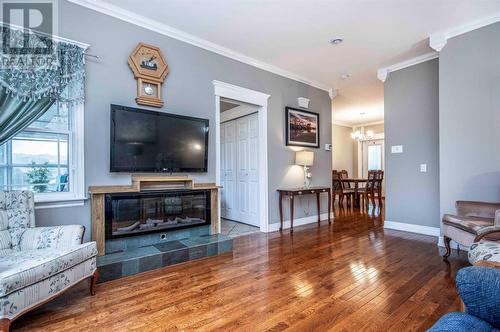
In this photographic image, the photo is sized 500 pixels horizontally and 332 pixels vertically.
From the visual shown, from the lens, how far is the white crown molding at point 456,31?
124 inches

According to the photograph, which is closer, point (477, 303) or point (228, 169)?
point (477, 303)

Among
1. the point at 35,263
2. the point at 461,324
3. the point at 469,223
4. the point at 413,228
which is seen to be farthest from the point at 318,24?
the point at 35,263

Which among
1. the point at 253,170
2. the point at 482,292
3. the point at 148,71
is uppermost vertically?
the point at 148,71

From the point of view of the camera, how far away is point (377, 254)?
3.20m

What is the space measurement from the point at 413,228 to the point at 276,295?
334cm

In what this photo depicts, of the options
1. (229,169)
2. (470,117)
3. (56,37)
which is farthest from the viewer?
(229,169)

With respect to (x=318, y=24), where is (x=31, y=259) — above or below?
below

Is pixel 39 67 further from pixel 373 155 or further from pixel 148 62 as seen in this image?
pixel 373 155

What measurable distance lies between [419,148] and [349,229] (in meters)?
1.78

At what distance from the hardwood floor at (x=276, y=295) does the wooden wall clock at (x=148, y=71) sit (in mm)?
1993

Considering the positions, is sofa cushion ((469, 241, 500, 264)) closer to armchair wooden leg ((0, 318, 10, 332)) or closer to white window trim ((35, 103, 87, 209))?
armchair wooden leg ((0, 318, 10, 332))

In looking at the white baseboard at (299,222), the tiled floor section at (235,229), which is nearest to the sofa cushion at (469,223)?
the white baseboard at (299,222)

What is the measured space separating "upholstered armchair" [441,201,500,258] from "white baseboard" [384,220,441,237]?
101cm

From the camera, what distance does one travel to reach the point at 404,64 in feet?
14.5
